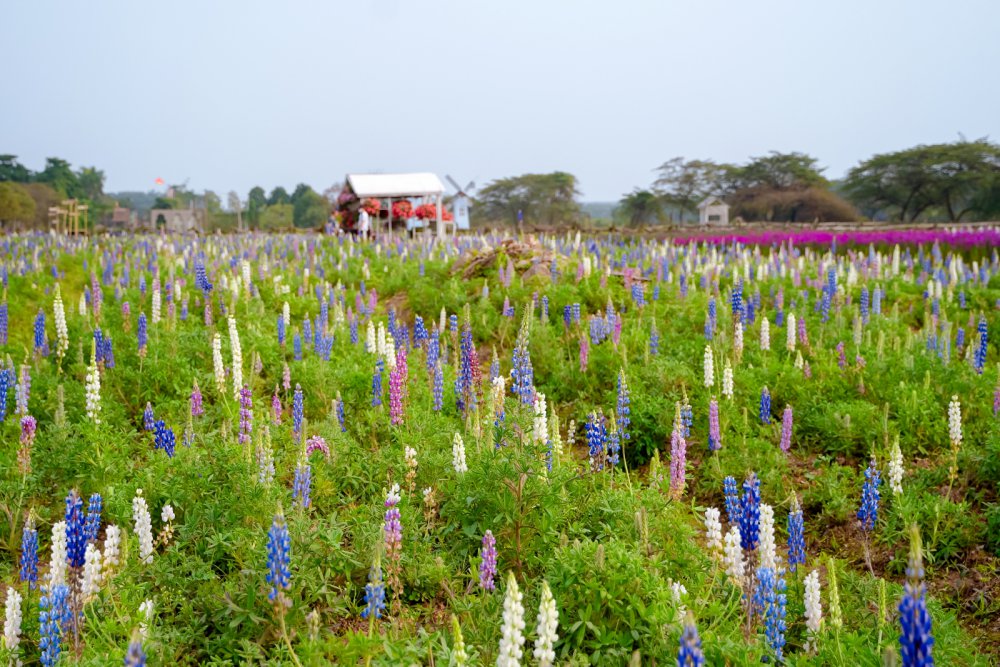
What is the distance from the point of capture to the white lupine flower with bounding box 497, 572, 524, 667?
8.35ft

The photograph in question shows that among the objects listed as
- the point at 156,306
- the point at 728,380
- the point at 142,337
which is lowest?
the point at 728,380

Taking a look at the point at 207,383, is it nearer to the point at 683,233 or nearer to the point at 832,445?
the point at 832,445

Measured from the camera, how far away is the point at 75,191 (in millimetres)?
108062

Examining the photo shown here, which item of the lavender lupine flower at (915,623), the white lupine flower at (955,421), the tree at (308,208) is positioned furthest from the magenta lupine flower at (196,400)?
the tree at (308,208)

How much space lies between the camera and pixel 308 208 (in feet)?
353

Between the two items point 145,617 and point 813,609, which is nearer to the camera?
point 145,617

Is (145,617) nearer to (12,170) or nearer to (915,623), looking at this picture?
(915,623)

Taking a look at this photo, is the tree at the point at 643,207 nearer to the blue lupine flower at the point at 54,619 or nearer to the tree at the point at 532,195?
the tree at the point at 532,195

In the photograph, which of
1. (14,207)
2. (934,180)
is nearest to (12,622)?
(934,180)

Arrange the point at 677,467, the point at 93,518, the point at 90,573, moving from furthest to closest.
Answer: the point at 677,467 → the point at 93,518 → the point at 90,573

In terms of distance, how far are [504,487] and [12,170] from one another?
395ft

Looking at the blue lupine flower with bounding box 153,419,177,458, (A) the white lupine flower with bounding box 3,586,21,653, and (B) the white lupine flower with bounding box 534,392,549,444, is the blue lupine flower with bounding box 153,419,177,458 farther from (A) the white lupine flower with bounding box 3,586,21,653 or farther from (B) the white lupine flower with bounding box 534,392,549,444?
(B) the white lupine flower with bounding box 534,392,549,444

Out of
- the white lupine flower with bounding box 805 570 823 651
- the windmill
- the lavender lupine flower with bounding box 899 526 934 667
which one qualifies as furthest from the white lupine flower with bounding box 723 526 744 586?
the windmill

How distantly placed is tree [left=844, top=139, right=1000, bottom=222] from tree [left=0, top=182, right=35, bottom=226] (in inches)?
2693
